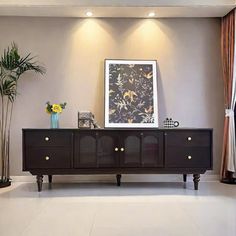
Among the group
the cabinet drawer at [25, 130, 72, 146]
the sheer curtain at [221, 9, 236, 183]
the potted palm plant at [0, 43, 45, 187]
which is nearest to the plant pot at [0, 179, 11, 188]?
the potted palm plant at [0, 43, 45, 187]

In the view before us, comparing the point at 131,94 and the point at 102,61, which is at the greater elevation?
the point at 102,61

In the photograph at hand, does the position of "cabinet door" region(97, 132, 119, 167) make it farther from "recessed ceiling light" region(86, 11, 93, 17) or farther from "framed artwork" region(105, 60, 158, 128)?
"recessed ceiling light" region(86, 11, 93, 17)

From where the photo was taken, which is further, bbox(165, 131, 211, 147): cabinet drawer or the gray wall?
the gray wall

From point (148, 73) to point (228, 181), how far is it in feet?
6.08

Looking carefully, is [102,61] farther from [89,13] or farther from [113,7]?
[113,7]

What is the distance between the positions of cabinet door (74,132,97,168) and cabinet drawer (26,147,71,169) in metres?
0.12

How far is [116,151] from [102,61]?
1.39 metres

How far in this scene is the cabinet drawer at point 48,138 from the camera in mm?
4074

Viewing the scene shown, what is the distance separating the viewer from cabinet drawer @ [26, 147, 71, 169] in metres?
4.08

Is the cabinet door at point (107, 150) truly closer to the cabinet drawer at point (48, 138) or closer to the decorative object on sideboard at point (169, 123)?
the cabinet drawer at point (48, 138)

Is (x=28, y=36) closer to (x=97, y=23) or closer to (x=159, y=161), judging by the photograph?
(x=97, y=23)

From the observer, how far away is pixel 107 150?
13.6 feet

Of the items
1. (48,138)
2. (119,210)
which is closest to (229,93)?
(119,210)

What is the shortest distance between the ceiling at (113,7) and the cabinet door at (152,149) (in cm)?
164
